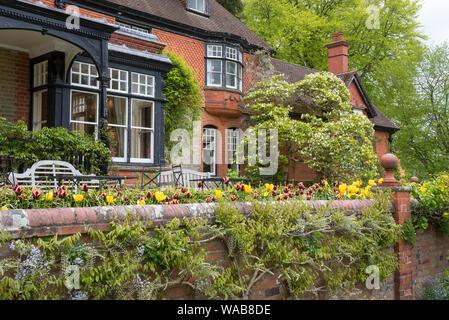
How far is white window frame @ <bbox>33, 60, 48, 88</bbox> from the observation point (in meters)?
10.2

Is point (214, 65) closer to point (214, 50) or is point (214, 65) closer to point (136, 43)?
point (214, 50)

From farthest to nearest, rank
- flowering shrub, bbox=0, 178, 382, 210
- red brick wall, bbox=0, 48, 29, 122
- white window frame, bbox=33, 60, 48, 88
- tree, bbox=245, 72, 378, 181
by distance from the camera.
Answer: tree, bbox=245, 72, 378, 181 → white window frame, bbox=33, 60, 48, 88 → red brick wall, bbox=0, 48, 29, 122 → flowering shrub, bbox=0, 178, 382, 210

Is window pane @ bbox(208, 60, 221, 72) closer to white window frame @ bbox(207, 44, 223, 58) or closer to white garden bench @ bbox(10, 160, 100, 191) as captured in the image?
white window frame @ bbox(207, 44, 223, 58)

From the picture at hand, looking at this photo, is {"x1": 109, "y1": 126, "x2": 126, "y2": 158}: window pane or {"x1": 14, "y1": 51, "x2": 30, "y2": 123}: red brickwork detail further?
{"x1": 109, "y1": 126, "x2": 126, "y2": 158}: window pane

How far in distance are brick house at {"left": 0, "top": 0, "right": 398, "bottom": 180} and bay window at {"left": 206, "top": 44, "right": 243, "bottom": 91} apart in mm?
38

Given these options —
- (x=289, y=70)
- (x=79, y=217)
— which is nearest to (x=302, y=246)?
(x=79, y=217)

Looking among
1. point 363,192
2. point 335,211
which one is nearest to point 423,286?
point 363,192

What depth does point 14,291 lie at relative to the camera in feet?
8.66

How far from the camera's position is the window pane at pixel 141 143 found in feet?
38.5

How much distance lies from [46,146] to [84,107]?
2459mm

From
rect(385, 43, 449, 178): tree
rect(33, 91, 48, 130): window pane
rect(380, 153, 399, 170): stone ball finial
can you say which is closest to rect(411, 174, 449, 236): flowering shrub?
rect(380, 153, 399, 170): stone ball finial

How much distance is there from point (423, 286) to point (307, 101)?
454 inches

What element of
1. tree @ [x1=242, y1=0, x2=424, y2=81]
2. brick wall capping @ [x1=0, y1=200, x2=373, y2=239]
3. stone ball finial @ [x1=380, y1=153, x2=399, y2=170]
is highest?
tree @ [x1=242, y1=0, x2=424, y2=81]
